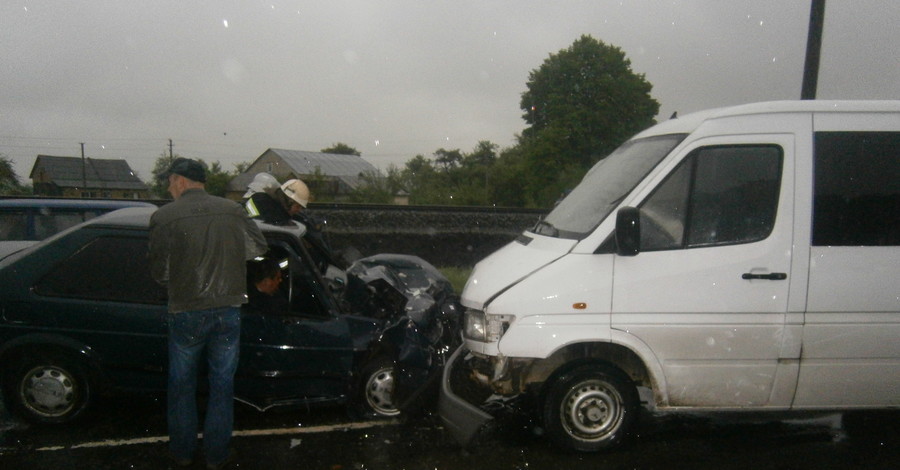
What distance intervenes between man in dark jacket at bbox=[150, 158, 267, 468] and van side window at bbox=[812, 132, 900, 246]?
383 cm

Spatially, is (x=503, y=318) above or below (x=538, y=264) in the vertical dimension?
below

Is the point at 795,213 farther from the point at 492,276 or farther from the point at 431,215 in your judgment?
the point at 431,215

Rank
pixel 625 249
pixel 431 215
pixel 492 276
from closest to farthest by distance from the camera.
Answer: pixel 625 249, pixel 492 276, pixel 431 215

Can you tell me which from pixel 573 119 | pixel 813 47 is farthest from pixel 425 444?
pixel 573 119

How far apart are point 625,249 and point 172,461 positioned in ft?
10.9

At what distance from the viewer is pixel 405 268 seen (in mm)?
6543

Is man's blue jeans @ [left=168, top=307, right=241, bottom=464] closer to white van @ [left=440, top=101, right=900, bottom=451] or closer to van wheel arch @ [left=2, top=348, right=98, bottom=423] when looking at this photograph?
van wheel arch @ [left=2, top=348, right=98, bottom=423]

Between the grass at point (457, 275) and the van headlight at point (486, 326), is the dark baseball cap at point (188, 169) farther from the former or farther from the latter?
the grass at point (457, 275)

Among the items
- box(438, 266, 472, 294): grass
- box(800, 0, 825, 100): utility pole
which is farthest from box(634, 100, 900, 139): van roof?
box(438, 266, 472, 294): grass

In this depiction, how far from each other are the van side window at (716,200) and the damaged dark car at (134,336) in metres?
2.13

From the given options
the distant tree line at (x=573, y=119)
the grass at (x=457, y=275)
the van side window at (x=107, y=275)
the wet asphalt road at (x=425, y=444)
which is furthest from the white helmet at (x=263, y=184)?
the distant tree line at (x=573, y=119)

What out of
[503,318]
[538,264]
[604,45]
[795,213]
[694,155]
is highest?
[604,45]

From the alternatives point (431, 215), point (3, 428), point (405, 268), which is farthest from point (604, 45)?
point (3, 428)

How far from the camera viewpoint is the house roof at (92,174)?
567 inches
